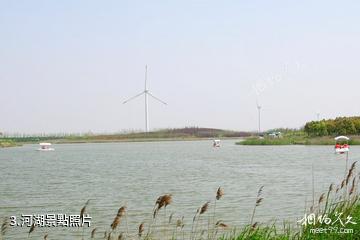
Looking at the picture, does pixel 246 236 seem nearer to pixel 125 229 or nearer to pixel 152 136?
pixel 125 229

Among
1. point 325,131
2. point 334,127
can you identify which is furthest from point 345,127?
point 325,131

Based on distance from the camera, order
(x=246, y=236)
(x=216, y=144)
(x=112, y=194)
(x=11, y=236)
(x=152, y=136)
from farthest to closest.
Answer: (x=152, y=136), (x=216, y=144), (x=112, y=194), (x=11, y=236), (x=246, y=236)

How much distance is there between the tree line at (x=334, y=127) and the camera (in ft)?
321

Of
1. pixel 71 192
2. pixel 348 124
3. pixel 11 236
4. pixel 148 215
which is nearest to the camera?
pixel 11 236

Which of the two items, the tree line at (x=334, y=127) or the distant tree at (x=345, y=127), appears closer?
the distant tree at (x=345, y=127)

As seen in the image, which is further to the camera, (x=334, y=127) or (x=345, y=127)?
(x=334, y=127)

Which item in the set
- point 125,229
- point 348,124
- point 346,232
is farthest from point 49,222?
point 348,124

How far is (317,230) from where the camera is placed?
34.4ft

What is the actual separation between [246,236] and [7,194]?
18.9m

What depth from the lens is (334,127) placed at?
101 metres

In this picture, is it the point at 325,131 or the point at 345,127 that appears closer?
the point at 345,127

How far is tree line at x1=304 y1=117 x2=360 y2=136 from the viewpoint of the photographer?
321 feet

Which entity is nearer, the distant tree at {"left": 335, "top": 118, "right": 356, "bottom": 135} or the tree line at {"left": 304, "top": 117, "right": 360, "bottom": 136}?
the distant tree at {"left": 335, "top": 118, "right": 356, "bottom": 135}

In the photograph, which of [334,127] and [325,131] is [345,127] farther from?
[325,131]
